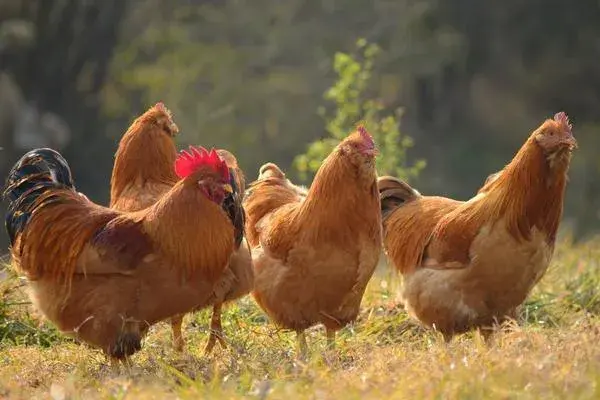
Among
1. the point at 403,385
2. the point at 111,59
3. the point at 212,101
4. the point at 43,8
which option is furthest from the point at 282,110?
the point at 403,385

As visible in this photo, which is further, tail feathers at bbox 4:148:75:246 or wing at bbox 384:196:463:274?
wing at bbox 384:196:463:274

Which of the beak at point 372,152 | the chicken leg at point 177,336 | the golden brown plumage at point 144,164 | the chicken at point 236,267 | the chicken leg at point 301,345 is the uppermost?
the beak at point 372,152

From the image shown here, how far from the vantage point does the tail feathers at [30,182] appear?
6328 mm

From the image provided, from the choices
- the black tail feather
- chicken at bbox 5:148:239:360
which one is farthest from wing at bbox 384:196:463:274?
chicken at bbox 5:148:239:360

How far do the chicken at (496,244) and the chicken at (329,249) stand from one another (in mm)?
444

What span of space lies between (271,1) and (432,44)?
11.6ft

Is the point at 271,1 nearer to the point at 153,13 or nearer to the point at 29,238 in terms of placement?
the point at 153,13

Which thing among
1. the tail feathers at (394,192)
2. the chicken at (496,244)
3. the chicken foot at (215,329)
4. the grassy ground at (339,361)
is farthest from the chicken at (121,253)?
the tail feathers at (394,192)

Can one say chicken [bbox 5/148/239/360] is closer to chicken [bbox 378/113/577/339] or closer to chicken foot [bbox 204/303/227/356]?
chicken foot [bbox 204/303/227/356]

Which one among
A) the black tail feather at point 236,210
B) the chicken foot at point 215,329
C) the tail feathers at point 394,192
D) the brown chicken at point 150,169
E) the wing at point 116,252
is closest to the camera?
the wing at point 116,252

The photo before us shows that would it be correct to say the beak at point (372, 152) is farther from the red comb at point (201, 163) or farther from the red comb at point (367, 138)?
the red comb at point (201, 163)

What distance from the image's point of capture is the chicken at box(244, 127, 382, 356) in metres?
6.68

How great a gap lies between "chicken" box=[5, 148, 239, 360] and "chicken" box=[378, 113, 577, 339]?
Result: 1.46 metres

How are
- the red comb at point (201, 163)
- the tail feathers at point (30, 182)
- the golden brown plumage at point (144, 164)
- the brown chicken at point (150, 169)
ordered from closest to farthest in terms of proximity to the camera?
the red comb at point (201, 163) < the tail feathers at point (30, 182) < the brown chicken at point (150, 169) < the golden brown plumage at point (144, 164)
